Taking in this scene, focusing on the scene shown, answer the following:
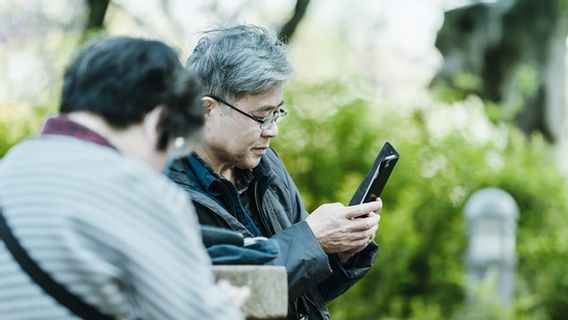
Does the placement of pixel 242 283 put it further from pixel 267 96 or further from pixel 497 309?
pixel 497 309

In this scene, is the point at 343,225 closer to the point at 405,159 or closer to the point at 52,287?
the point at 52,287

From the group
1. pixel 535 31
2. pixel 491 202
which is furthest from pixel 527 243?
pixel 535 31

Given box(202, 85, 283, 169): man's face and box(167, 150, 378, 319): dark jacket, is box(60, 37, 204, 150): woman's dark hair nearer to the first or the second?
box(167, 150, 378, 319): dark jacket

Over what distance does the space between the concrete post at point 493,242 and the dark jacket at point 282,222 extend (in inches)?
218

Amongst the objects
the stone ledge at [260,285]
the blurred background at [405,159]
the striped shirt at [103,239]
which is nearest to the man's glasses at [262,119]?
the stone ledge at [260,285]

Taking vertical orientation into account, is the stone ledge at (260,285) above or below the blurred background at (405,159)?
above

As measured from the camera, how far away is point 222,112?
3.69 m

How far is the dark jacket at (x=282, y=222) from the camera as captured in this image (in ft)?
11.4

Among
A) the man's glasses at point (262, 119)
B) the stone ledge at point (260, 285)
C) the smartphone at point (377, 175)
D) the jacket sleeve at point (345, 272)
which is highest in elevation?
the stone ledge at point (260, 285)

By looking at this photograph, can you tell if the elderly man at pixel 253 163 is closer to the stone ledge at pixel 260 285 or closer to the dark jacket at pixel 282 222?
the dark jacket at pixel 282 222

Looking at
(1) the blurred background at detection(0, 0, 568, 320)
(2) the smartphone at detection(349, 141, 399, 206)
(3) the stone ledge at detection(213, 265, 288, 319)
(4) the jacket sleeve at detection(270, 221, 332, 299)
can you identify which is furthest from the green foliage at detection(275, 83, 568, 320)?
(3) the stone ledge at detection(213, 265, 288, 319)

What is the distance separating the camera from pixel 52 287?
2.24m

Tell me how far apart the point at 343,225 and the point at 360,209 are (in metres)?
0.09

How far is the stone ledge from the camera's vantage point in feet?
8.91
